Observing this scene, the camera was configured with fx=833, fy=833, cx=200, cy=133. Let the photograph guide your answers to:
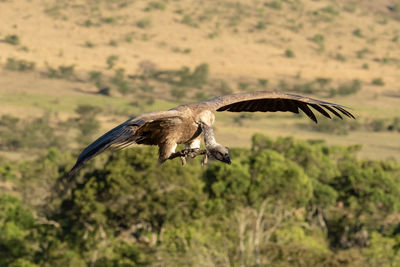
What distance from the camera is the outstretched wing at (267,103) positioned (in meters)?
11.7

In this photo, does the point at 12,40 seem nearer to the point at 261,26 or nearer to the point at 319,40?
the point at 261,26

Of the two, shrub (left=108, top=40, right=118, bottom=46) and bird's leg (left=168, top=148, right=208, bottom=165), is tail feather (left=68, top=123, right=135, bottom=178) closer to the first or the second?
bird's leg (left=168, top=148, right=208, bottom=165)

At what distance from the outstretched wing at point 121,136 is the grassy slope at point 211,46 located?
A: 278 ft

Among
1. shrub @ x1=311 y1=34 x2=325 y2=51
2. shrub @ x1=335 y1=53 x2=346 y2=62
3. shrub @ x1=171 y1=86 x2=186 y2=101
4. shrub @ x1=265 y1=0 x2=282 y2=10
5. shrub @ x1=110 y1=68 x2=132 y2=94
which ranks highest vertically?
shrub @ x1=265 y1=0 x2=282 y2=10

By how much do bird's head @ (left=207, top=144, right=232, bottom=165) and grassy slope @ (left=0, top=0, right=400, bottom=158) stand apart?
8482 cm

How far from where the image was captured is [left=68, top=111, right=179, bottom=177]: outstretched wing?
9.71m

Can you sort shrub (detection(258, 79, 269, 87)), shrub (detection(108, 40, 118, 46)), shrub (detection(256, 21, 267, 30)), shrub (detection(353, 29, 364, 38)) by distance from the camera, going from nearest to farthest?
1. shrub (detection(258, 79, 269, 87))
2. shrub (detection(108, 40, 118, 46))
3. shrub (detection(256, 21, 267, 30))
4. shrub (detection(353, 29, 364, 38))

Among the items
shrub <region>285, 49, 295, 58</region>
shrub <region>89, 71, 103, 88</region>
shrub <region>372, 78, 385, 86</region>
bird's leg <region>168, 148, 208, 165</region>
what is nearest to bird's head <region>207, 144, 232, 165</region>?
bird's leg <region>168, 148, 208, 165</region>

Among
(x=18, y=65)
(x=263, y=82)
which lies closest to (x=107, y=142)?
(x=263, y=82)

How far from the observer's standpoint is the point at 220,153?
33.1 feet

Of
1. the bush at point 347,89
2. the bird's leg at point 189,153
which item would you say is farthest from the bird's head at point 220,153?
the bush at point 347,89

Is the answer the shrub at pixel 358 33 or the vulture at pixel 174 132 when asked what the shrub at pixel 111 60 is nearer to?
the shrub at pixel 358 33

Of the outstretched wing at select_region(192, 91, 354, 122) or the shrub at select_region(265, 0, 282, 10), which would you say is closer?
the outstretched wing at select_region(192, 91, 354, 122)

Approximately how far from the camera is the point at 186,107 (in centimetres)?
1096
